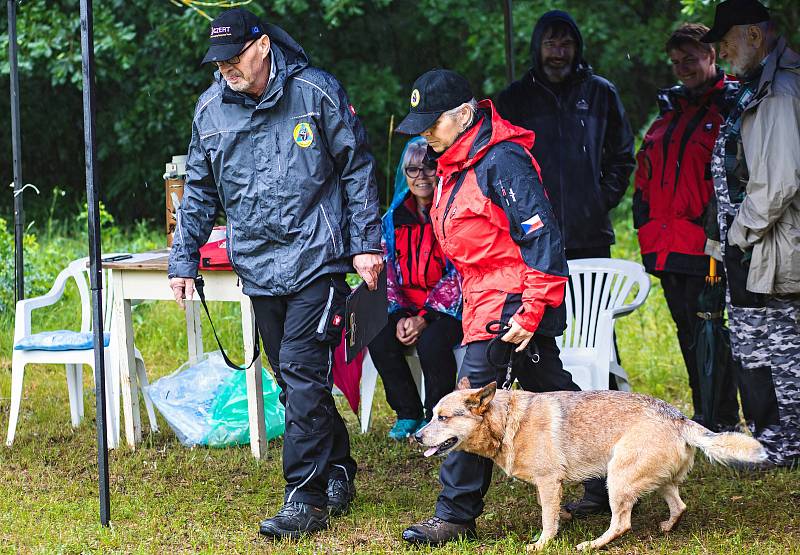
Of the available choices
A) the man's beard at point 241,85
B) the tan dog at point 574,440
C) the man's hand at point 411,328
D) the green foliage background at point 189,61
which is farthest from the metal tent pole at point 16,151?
the green foliage background at point 189,61

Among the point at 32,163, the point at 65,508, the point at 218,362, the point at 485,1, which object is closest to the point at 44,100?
the point at 32,163

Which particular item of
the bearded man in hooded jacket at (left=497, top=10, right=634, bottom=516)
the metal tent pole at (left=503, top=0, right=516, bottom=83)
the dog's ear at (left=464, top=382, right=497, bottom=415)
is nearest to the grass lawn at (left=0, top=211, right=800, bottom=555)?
the dog's ear at (left=464, top=382, right=497, bottom=415)

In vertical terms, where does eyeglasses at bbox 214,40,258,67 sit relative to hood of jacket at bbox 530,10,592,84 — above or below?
below

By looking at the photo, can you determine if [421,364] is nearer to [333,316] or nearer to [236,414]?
[236,414]

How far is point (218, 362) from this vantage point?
550 cm

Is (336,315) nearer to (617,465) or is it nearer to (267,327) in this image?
(267,327)

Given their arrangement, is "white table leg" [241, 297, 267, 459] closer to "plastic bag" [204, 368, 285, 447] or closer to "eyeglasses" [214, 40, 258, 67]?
"plastic bag" [204, 368, 285, 447]

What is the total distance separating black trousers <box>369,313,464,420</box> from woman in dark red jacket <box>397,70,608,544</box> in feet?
→ 3.97

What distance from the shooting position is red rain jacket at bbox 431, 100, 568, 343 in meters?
3.48

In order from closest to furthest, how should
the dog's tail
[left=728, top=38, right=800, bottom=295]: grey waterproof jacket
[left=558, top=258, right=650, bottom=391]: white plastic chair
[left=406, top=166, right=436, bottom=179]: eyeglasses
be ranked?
the dog's tail, [left=728, top=38, right=800, bottom=295]: grey waterproof jacket, [left=406, top=166, right=436, bottom=179]: eyeglasses, [left=558, top=258, right=650, bottom=391]: white plastic chair

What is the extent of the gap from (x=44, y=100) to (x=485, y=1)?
16.9 feet

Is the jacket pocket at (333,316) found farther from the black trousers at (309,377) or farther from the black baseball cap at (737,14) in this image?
the black baseball cap at (737,14)

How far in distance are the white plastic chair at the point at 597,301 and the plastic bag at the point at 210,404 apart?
1.53 metres

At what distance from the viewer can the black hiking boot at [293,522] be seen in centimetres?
380
